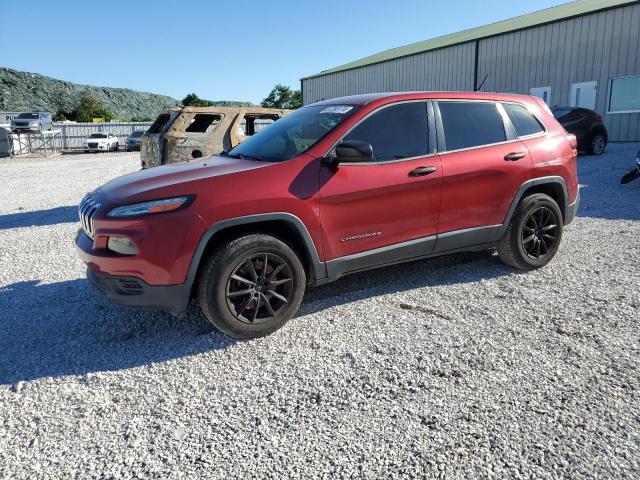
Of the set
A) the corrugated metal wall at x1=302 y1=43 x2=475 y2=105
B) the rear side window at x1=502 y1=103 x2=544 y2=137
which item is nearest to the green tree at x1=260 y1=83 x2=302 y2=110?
the corrugated metal wall at x1=302 y1=43 x2=475 y2=105

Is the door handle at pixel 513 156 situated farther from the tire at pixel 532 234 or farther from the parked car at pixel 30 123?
the parked car at pixel 30 123

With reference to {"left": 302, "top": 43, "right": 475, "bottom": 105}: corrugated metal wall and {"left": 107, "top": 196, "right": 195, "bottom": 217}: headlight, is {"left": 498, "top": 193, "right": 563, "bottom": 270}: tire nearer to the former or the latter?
{"left": 107, "top": 196, "right": 195, "bottom": 217}: headlight

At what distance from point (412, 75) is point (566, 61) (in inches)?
422

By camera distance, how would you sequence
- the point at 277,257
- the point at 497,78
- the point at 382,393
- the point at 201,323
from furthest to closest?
the point at 497,78 < the point at 201,323 < the point at 277,257 < the point at 382,393

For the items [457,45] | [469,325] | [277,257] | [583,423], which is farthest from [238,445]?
[457,45]

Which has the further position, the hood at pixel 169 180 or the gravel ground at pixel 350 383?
the hood at pixel 169 180

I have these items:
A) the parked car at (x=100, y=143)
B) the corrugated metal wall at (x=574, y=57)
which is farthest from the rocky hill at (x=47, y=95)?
the corrugated metal wall at (x=574, y=57)

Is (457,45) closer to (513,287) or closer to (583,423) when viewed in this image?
(513,287)

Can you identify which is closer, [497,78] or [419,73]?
[497,78]

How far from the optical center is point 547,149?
461 cm

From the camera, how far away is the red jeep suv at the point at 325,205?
3115 mm

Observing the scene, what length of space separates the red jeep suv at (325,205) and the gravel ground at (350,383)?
1.32ft

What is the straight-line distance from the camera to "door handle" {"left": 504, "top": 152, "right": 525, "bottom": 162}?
14.2 feet

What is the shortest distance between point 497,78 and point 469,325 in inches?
938
